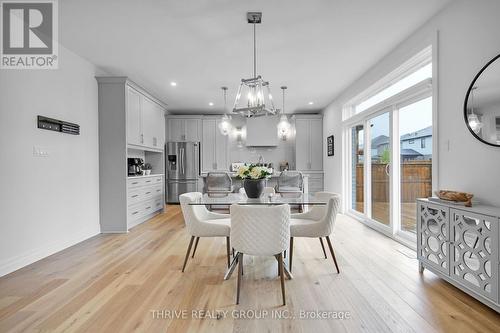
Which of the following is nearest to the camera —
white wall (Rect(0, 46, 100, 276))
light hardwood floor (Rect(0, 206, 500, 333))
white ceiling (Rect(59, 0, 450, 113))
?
light hardwood floor (Rect(0, 206, 500, 333))

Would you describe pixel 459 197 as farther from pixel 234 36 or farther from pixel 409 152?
pixel 234 36

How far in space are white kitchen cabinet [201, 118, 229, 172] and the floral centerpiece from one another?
4265 millimetres

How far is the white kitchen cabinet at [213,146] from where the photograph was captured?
273 inches

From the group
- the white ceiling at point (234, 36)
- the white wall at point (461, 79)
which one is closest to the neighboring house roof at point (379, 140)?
the white ceiling at point (234, 36)

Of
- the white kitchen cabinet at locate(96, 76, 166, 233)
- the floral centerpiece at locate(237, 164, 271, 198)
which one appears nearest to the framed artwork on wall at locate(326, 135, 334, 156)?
the floral centerpiece at locate(237, 164, 271, 198)

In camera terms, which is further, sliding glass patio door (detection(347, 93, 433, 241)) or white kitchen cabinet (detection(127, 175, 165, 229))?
white kitchen cabinet (detection(127, 175, 165, 229))

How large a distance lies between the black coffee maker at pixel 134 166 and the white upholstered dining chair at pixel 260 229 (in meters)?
3.44

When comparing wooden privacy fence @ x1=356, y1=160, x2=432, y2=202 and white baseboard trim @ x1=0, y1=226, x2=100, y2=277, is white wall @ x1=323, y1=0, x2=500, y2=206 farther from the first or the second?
white baseboard trim @ x1=0, y1=226, x2=100, y2=277

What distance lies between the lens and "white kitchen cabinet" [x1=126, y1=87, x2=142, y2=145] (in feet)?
13.7

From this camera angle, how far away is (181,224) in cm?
455

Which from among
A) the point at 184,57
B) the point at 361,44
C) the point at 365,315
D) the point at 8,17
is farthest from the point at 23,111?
the point at 361,44

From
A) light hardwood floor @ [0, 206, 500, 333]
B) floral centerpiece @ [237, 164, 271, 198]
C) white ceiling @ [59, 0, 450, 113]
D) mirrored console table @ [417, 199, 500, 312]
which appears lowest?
light hardwood floor @ [0, 206, 500, 333]

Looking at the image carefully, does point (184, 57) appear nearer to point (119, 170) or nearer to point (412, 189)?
point (119, 170)

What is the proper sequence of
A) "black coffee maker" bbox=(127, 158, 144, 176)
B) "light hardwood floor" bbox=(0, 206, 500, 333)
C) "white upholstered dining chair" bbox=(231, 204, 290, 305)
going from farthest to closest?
"black coffee maker" bbox=(127, 158, 144, 176), "white upholstered dining chair" bbox=(231, 204, 290, 305), "light hardwood floor" bbox=(0, 206, 500, 333)
